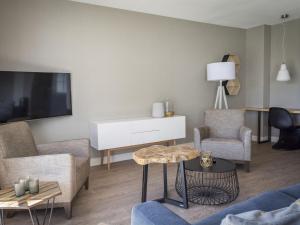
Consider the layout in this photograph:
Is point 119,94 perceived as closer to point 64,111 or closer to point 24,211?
point 64,111

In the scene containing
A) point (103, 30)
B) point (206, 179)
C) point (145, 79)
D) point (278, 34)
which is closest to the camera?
point (206, 179)

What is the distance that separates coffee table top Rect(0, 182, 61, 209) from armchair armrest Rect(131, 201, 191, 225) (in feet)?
2.92

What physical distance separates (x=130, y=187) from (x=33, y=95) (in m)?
1.66

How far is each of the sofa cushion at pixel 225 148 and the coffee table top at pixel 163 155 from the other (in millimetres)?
1200

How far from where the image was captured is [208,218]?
1.31 meters

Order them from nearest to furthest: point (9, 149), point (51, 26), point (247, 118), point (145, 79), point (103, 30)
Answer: point (9, 149) → point (51, 26) → point (103, 30) → point (145, 79) → point (247, 118)

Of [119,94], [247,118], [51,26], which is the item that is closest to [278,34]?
[247,118]

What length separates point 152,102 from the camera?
459cm

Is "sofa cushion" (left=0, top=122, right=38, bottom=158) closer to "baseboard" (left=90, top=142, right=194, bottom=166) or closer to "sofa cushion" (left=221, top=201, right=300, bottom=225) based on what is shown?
"baseboard" (left=90, top=142, right=194, bottom=166)

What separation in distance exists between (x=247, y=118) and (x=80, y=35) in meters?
4.02

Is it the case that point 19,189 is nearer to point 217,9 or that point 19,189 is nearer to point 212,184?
point 212,184

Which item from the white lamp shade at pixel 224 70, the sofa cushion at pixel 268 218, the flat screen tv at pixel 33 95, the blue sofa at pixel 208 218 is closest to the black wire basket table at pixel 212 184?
the blue sofa at pixel 208 218

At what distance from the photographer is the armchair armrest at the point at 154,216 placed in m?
1.11

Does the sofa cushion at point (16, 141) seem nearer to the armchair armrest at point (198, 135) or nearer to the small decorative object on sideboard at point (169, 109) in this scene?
the armchair armrest at point (198, 135)
